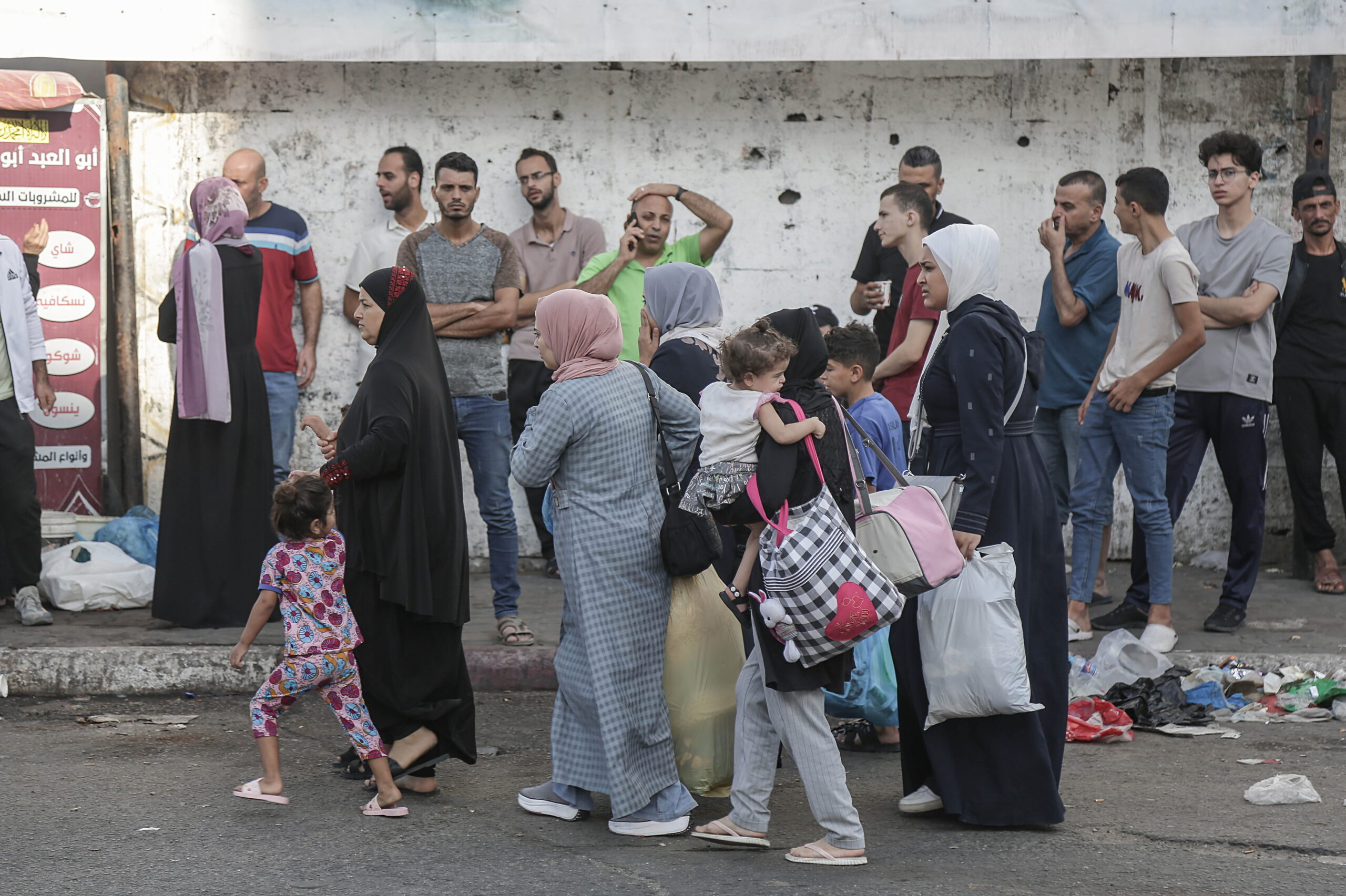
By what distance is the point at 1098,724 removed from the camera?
5.41 meters

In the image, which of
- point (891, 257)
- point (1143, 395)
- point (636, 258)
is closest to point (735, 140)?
point (891, 257)

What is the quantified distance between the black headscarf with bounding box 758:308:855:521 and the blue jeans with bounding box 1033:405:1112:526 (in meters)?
3.36

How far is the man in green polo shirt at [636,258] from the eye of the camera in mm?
6816

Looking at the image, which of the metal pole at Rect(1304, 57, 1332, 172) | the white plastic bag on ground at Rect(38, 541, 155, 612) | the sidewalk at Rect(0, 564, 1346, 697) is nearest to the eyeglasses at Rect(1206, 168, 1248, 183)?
the metal pole at Rect(1304, 57, 1332, 172)

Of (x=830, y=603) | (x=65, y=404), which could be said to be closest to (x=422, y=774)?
(x=830, y=603)

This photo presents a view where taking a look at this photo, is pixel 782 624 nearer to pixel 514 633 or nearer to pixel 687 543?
pixel 687 543

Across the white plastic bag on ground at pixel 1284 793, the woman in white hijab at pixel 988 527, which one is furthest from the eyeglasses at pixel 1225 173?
the white plastic bag on ground at pixel 1284 793

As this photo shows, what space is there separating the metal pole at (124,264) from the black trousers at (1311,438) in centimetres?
618

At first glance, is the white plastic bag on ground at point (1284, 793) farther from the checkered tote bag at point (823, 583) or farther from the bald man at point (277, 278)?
the bald man at point (277, 278)

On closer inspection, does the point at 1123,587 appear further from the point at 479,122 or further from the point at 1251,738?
the point at 479,122

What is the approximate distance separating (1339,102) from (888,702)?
5.20 m

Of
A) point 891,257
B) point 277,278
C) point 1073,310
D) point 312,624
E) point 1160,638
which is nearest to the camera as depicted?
point 312,624

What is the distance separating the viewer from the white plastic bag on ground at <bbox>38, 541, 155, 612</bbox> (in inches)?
271

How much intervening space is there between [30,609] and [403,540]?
9.67 ft
